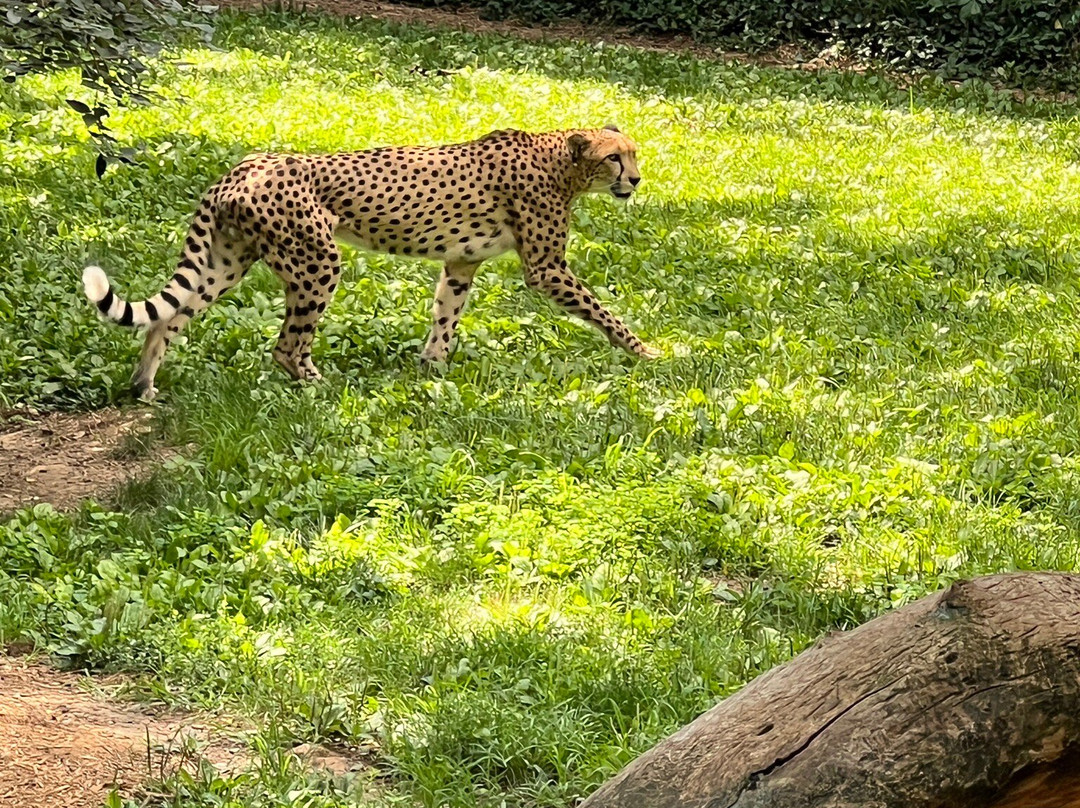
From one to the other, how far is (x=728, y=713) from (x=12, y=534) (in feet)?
11.6

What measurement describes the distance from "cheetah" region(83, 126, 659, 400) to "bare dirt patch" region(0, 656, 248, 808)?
2.08m

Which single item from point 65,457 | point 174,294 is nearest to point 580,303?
point 174,294

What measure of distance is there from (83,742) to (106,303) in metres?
2.41

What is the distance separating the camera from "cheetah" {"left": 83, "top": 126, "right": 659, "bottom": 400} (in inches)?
258

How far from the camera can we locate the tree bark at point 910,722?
6.72 feet

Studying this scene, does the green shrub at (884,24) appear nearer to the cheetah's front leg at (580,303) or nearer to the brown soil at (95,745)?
the cheetah's front leg at (580,303)

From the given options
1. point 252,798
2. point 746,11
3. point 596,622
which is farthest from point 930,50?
point 252,798

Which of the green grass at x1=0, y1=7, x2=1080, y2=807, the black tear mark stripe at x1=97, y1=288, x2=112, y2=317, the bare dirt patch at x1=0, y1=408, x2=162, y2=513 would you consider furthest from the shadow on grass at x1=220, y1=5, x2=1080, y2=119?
the black tear mark stripe at x1=97, y1=288, x2=112, y2=317

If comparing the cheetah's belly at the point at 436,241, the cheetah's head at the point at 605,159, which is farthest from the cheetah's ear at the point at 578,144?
the cheetah's belly at the point at 436,241

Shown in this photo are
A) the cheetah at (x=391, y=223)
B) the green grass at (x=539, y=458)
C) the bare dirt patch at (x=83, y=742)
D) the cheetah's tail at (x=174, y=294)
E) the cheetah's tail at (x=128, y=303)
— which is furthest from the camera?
the cheetah at (x=391, y=223)

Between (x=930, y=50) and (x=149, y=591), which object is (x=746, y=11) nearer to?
(x=930, y=50)

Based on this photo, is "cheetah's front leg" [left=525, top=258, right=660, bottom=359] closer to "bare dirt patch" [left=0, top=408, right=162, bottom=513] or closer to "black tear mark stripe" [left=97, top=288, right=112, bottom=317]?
"bare dirt patch" [left=0, top=408, right=162, bottom=513]

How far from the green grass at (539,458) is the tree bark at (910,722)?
174 cm

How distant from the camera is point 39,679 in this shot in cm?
431
